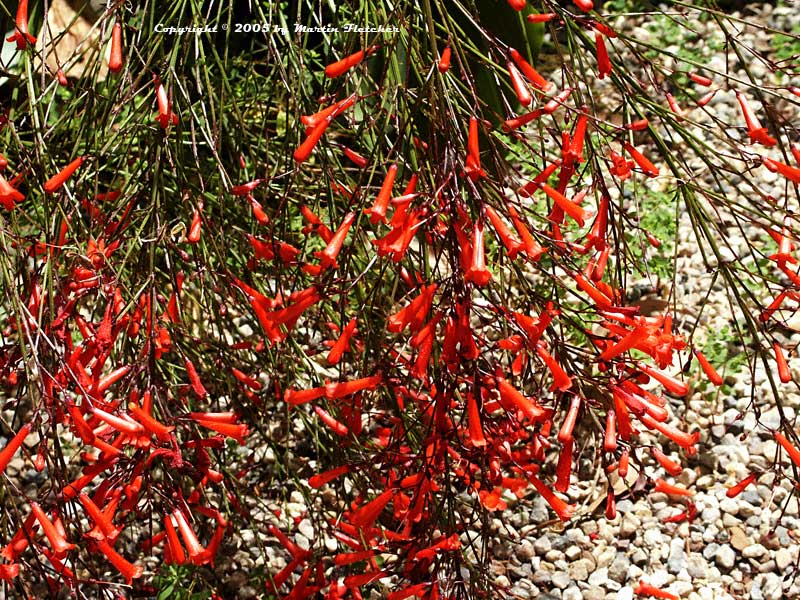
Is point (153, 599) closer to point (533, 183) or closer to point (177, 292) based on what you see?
point (177, 292)

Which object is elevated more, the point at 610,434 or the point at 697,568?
the point at 610,434

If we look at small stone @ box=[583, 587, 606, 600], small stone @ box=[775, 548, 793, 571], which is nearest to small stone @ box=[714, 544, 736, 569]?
small stone @ box=[775, 548, 793, 571]

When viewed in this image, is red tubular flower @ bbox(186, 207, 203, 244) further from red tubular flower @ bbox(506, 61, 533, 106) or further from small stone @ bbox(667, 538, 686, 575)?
small stone @ bbox(667, 538, 686, 575)

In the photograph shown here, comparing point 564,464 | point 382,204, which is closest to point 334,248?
point 382,204

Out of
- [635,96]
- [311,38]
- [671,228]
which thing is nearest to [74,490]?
[635,96]

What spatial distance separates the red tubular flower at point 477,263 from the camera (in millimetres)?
1502

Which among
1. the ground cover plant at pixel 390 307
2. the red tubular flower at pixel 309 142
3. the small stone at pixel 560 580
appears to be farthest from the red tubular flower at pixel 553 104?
the small stone at pixel 560 580

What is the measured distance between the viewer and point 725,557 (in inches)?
115

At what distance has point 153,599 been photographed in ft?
9.30

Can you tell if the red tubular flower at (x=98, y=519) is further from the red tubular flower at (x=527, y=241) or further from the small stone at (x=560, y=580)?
the small stone at (x=560, y=580)

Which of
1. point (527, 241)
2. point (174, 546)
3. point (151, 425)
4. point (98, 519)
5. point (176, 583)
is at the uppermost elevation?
point (527, 241)

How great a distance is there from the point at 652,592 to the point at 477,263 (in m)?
1.68

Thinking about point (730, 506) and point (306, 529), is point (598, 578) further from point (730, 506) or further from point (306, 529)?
point (306, 529)

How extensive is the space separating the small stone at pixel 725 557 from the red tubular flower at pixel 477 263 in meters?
1.80
